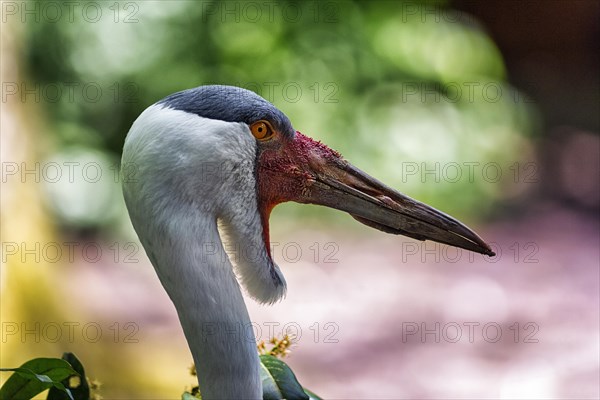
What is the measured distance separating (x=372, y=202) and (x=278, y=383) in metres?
0.43

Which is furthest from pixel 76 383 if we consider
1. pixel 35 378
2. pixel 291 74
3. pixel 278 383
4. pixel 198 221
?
pixel 291 74

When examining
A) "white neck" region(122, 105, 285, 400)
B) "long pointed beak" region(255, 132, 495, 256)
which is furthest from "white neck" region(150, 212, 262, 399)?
"long pointed beak" region(255, 132, 495, 256)

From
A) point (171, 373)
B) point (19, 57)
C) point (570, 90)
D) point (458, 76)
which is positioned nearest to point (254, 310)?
point (171, 373)

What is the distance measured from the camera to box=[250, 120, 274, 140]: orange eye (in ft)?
5.45

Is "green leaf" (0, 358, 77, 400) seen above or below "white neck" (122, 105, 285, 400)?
below

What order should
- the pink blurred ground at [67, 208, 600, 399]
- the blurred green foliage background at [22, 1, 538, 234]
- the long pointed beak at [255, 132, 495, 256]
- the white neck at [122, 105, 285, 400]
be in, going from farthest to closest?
the blurred green foliage background at [22, 1, 538, 234] < the pink blurred ground at [67, 208, 600, 399] < the long pointed beak at [255, 132, 495, 256] < the white neck at [122, 105, 285, 400]

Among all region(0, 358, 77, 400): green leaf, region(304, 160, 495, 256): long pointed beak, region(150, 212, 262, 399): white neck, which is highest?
region(304, 160, 495, 256): long pointed beak

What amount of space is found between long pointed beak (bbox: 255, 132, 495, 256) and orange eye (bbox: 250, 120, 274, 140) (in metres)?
0.12

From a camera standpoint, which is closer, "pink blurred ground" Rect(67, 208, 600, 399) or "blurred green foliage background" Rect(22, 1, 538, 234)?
"pink blurred ground" Rect(67, 208, 600, 399)

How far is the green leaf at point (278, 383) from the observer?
5.92 feet

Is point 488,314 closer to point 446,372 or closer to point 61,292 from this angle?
point 446,372

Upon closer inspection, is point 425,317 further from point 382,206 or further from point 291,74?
point 382,206

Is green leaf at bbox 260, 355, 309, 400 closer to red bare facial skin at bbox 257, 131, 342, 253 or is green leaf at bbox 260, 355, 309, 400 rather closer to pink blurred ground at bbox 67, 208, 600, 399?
red bare facial skin at bbox 257, 131, 342, 253

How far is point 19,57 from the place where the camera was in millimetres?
3789
